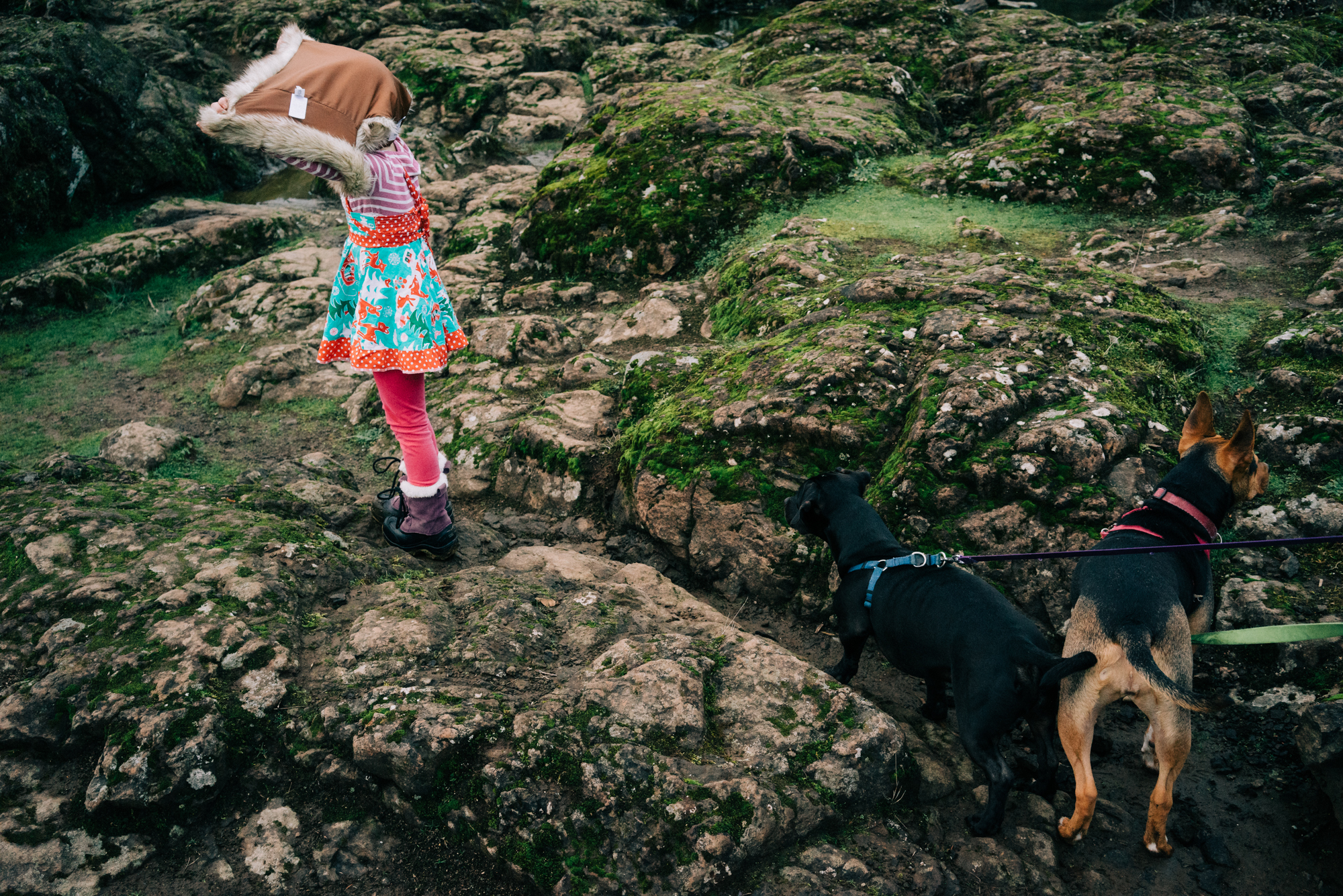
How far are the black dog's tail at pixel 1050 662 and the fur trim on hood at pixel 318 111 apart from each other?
11.8 ft

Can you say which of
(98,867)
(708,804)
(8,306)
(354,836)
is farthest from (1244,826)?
(8,306)

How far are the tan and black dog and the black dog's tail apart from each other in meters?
0.11

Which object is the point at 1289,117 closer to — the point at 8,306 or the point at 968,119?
the point at 968,119

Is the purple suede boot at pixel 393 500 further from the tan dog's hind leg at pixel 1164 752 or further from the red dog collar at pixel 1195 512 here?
the red dog collar at pixel 1195 512

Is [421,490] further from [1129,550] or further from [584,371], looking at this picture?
[1129,550]

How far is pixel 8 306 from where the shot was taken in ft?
26.0

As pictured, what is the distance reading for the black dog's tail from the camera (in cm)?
275

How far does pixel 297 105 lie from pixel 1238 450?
183 inches

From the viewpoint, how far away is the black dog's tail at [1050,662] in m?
2.75

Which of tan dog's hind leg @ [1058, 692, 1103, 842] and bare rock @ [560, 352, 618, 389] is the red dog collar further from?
bare rock @ [560, 352, 618, 389]

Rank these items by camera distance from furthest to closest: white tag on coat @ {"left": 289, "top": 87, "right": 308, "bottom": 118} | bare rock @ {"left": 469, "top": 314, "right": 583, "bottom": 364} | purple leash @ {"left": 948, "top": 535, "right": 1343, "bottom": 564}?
bare rock @ {"left": 469, "top": 314, "right": 583, "bottom": 364}, white tag on coat @ {"left": 289, "top": 87, "right": 308, "bottom": 118}, purple leash @ {"left": 948, "top": 535, "right": 1343, "bottom": 564}

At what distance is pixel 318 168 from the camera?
3.35 m

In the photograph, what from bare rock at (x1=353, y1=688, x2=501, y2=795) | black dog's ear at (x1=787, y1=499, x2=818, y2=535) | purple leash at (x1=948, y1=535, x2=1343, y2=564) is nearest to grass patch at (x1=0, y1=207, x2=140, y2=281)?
bare rock at (x1=353, y1=688, x2=501, y2=795)

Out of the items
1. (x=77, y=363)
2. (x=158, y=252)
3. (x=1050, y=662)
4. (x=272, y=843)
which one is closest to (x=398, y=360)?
(x=272, y=843)
